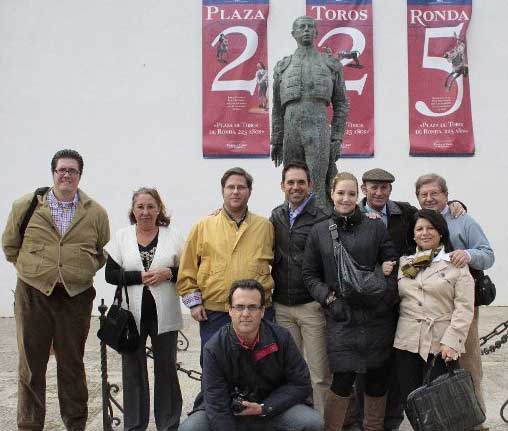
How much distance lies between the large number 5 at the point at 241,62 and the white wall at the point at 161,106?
0.28 metres

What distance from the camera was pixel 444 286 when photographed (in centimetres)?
335

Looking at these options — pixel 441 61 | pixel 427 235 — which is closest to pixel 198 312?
pixel 427 235

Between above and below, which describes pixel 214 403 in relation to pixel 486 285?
below

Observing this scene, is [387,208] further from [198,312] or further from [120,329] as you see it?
[120,329]

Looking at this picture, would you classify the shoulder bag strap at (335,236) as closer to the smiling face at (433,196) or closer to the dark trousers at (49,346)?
the smiling face at (433,196)

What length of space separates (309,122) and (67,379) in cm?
261

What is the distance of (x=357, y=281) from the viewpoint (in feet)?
10.9

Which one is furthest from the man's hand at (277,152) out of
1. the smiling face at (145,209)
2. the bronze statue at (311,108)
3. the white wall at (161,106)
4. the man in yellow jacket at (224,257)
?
the white wall at (161,106)

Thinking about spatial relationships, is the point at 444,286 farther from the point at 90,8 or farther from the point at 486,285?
the point at 90,8

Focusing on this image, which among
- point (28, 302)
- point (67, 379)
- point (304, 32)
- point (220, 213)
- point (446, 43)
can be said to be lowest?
point (67, 379)

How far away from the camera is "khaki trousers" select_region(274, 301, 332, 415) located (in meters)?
3.59

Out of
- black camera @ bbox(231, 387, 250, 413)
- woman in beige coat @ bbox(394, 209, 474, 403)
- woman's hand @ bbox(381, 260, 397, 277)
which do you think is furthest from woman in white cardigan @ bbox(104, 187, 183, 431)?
woman in beige coat @ bbox(394, 209, 474, 403)

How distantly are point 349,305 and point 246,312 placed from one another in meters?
0.64

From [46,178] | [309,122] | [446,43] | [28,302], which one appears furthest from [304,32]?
[46,178]
